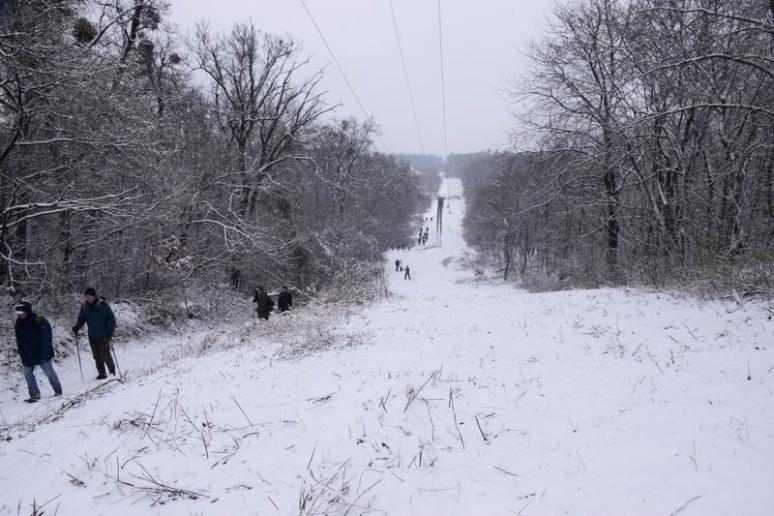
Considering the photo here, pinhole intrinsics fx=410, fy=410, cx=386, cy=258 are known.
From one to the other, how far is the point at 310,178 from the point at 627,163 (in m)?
17.8

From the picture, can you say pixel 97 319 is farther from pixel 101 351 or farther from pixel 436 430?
pixel 436 430

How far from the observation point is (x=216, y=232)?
17938mm

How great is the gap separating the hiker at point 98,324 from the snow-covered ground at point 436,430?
3.32 ft

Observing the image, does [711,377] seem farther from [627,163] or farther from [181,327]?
[181,327]

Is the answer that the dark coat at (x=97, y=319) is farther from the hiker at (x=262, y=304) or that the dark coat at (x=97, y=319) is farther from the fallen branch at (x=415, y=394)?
the fallen branch at (x=415, y=394)

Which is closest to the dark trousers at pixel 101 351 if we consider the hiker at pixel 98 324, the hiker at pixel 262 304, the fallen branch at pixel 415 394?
the hiker at pixel 98 324

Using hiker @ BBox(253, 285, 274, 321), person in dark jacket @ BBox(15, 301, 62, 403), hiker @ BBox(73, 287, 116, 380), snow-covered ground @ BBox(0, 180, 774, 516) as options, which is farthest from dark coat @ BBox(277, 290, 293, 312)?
person in dark jacket @ BBox(15, 301, 62, 403)

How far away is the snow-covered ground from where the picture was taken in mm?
3307

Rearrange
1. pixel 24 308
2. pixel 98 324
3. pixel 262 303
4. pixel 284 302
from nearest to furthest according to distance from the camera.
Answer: pixel 24 308, pixel 98 324, pixel 262 303, pixel 284 302

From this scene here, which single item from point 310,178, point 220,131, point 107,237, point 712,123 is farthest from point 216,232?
point 712,123

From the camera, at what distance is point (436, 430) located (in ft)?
14.4

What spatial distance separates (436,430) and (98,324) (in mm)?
7746

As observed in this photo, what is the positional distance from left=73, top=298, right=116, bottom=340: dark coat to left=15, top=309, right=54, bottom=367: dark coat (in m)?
0.81

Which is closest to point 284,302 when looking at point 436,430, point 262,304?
point 262,304
